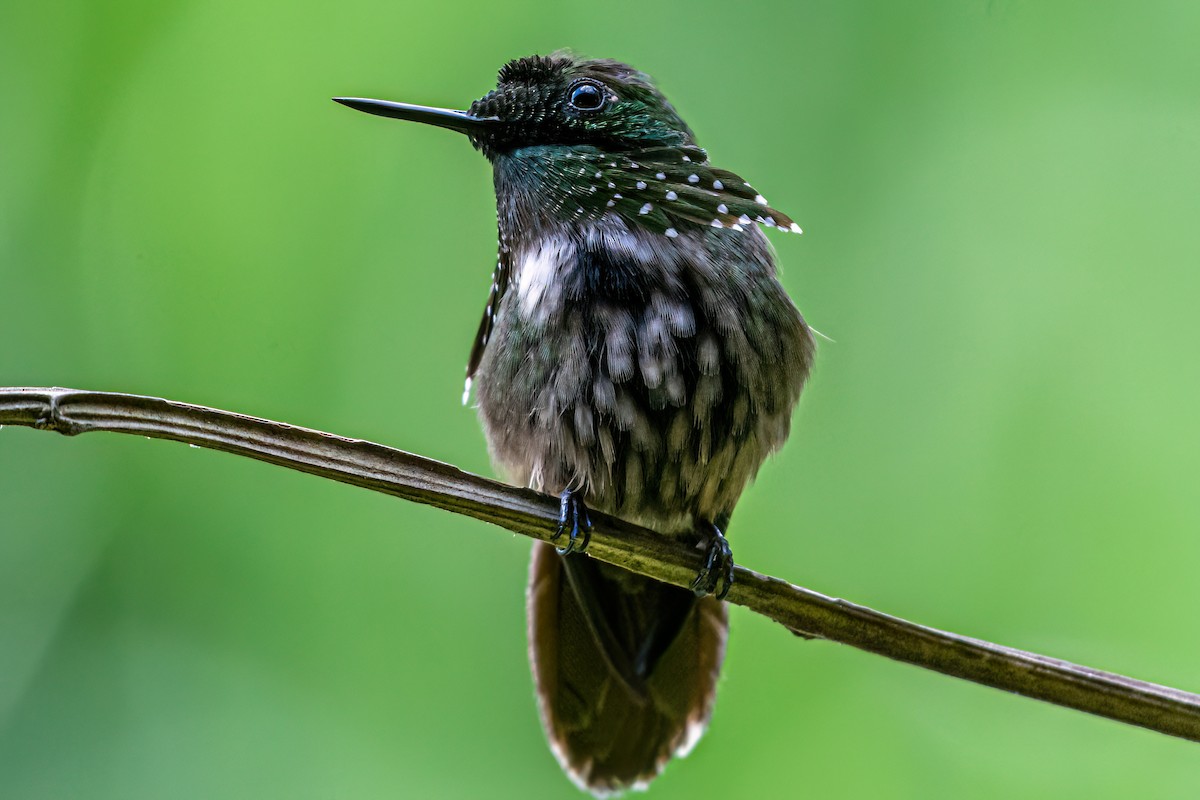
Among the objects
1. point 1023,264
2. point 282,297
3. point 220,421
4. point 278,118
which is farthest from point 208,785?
point 1023,264

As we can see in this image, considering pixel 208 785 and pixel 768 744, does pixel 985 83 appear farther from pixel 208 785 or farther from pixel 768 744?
pixel 208 785

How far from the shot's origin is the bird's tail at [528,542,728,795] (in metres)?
3.83

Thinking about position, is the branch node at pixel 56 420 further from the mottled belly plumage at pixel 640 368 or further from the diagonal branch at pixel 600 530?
the mottled belly plumage at pixel 640 368

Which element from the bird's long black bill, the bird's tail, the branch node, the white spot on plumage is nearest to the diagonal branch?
the branch node

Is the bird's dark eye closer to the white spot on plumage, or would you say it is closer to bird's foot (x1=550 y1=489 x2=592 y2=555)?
the white spot on plumage

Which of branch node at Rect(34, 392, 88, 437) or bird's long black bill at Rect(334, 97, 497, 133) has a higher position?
bird's long black bill at Rect(334, 97, 497, 133)

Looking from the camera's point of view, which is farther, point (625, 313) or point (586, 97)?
point (586, 97)

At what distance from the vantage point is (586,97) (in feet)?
10.2

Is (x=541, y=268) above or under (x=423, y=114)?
under

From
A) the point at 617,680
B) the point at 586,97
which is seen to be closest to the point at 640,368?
the point at 586,97

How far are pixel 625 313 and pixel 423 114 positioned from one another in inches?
28.0

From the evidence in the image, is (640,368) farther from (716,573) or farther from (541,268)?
(716,573)

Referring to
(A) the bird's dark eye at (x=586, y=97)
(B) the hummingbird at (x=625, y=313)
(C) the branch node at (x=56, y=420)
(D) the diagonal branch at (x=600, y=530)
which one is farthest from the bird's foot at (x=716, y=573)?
(C) the branch node at (x=56, y=420)

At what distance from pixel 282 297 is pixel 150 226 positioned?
1.84ft
